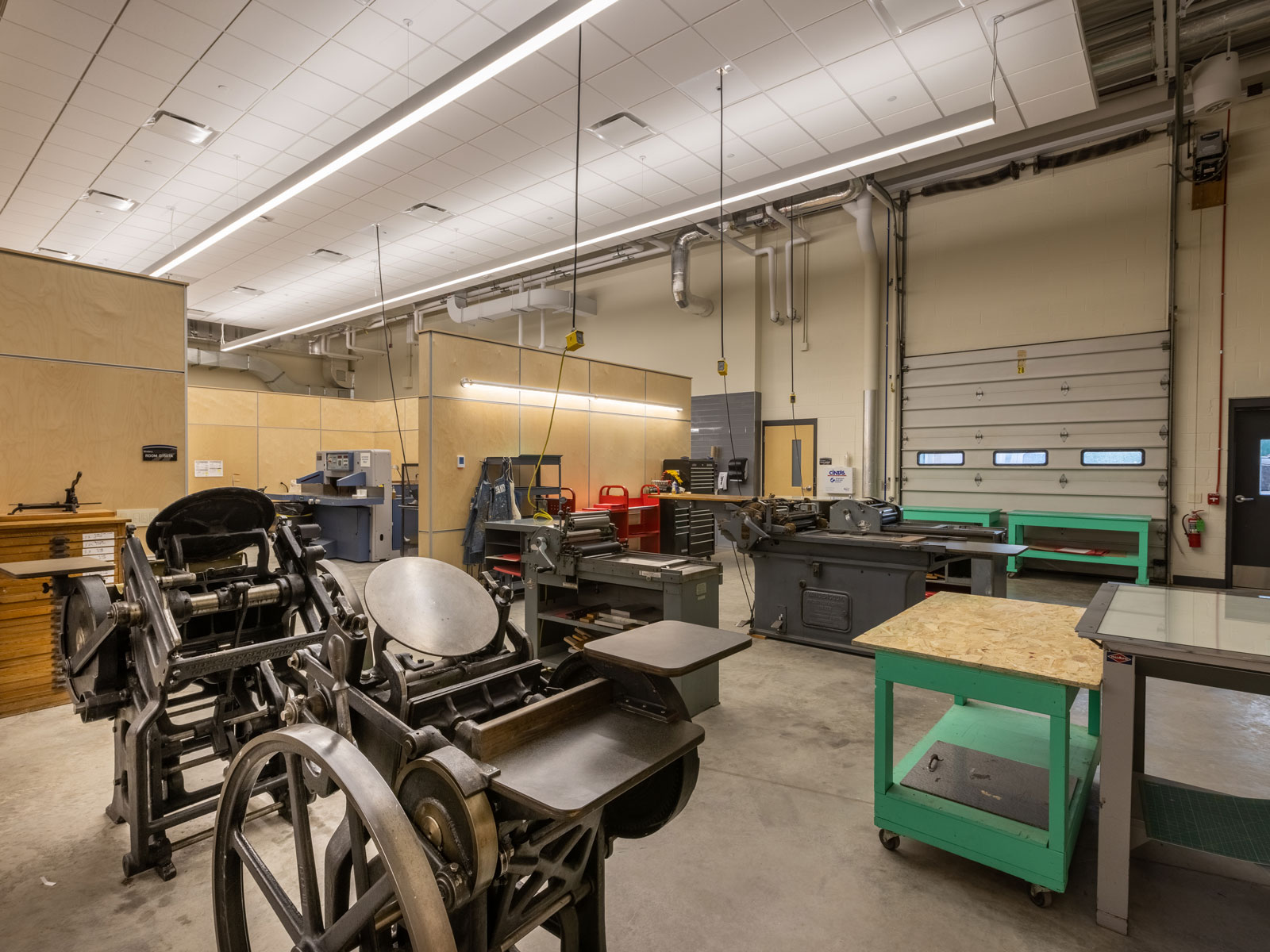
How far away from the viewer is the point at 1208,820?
197 cm

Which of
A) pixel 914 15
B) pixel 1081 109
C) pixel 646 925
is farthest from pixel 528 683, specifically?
pixel 1081 109

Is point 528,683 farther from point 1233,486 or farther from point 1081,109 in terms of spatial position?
point 1233,486

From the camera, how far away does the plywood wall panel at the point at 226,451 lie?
29.6 ft

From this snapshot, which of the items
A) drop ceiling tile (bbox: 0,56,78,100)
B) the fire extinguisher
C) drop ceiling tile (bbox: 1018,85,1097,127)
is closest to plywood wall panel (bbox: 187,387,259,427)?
drop ceiling tile (bbox: 0,56,78,100)

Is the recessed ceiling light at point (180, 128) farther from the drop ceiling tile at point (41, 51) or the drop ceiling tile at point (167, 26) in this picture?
the drop ceiling tile at point (167, 26)

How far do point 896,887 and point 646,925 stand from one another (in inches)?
31.4

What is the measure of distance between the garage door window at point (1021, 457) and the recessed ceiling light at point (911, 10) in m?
4.83

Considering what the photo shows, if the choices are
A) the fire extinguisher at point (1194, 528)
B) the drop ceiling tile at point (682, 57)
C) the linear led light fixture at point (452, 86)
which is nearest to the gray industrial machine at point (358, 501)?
the linear led light fixture at point (452, 86)

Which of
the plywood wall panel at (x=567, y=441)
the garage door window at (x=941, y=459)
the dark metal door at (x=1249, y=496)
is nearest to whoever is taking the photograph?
the dark metal door at (x=1249, y=496)

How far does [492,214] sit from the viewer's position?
24.4 feet

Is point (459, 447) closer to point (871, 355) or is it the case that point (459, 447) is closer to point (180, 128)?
point (180, 128)

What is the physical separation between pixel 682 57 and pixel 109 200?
642cm

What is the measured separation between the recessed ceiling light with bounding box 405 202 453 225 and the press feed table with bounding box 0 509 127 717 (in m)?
4.87

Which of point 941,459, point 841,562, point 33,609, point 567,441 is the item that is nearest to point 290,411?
point 567,441
